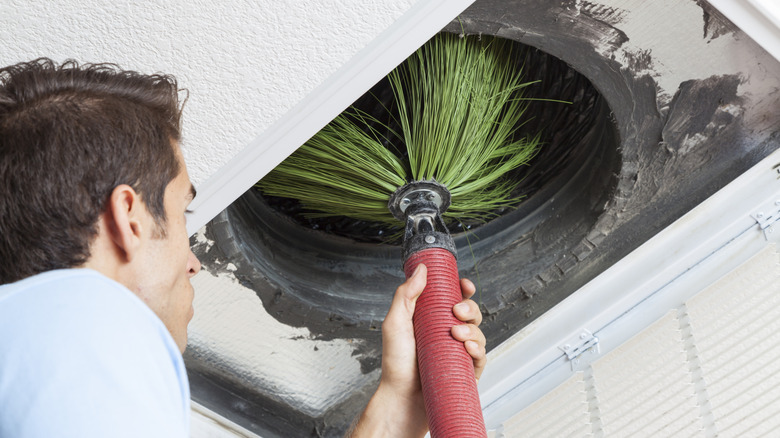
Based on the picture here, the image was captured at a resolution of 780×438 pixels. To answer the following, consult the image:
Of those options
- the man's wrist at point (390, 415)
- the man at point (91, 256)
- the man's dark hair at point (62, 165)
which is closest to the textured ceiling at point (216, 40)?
the man at point (91, 256)

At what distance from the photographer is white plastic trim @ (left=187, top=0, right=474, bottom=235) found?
1.17m

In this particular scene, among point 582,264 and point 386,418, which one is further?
point 582,264

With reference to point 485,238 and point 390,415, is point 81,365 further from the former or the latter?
point 485,238

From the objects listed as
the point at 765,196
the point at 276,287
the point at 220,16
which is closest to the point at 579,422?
the point at 765,196

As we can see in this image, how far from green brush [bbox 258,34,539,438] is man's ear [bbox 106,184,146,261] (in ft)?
2.00

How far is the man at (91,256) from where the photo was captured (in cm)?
57

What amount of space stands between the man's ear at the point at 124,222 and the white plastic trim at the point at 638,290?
97 centimetres

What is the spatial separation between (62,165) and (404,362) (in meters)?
0.70

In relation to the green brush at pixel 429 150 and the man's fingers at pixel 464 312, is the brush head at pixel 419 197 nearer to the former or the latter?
the green brush at pixel 429 150

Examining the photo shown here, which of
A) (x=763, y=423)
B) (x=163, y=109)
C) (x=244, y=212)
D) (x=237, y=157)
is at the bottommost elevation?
(x=763, y=423)

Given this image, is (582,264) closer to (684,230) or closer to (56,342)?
(684,230)

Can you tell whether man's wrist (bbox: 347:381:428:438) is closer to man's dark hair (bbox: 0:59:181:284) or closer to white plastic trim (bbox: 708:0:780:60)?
man's dark hair (bbox: 0:59:181:284)

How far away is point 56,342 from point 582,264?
1198 mm

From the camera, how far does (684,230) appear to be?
1.48 metres
